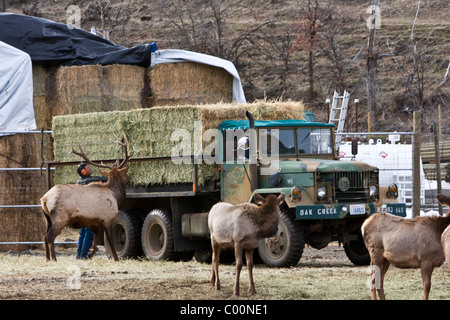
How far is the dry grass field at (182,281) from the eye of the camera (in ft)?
29.8

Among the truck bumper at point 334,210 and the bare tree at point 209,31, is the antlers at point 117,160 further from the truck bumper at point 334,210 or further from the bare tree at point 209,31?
the bare tree at point 209,31

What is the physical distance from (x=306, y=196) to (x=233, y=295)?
3.77 m

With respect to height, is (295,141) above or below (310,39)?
below

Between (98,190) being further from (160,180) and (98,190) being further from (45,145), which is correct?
(45,145)

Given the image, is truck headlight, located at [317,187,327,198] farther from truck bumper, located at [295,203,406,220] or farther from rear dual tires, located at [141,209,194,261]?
rear dual tires, located at [141,209,194,261]

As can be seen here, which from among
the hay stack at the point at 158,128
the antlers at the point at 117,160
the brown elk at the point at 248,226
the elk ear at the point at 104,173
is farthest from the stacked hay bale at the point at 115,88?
the brown elk at the point at 248,226

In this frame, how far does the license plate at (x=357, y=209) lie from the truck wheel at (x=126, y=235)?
14.1 feet

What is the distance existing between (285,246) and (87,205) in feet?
11.4

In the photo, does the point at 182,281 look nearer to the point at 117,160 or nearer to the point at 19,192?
the point at 117,160

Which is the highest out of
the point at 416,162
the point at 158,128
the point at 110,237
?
the point at 158,128

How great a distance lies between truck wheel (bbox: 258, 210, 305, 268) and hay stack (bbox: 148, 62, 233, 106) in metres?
7.53

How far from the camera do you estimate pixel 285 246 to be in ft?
40.7

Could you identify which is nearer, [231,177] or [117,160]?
[231,177]

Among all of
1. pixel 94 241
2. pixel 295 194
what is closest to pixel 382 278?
pixel 295 194
